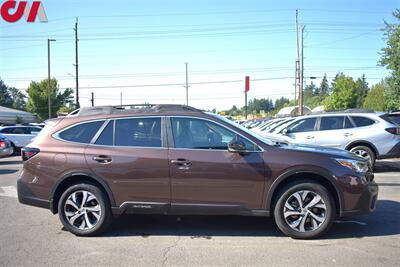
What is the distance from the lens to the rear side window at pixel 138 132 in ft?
19.7

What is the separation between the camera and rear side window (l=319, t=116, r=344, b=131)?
12.3m

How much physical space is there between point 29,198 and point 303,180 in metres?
3.84

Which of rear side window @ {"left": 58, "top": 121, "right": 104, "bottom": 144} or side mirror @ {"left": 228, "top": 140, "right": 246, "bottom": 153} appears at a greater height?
rear side window @ {"left": 58, "top": 121, "right": 104, "bottom": 144}

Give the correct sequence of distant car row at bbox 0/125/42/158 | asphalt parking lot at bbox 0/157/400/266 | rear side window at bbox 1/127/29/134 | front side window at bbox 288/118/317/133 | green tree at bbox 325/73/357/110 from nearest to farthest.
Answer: asphalt parking lot at bbox 0/157/400/266
front side window at bbox 288/118/317/133
distant car row at bbox 0/125/42/158
rear side window at bbox 1/127/29/134
green tree at bbox 325/73/357/110

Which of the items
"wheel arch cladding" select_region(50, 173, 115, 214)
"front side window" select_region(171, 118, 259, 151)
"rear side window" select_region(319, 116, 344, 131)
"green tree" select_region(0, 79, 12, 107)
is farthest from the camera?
"green tree" select_region(0, 79, 12, 107)

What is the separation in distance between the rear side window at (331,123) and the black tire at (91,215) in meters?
8.06

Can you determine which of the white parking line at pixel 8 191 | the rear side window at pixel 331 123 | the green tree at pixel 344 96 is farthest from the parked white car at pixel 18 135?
the green tree at pixel 344 96

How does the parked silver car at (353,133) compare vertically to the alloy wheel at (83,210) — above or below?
above

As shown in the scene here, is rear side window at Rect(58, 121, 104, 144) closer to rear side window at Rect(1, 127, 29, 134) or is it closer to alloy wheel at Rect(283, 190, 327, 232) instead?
alloy wheel at Rect(283, 190, 327, 232)

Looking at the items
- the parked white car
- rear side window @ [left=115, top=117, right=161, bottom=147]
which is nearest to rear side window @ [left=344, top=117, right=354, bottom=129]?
rear side window @ [left=115, top=117, right=161, bottom=147]

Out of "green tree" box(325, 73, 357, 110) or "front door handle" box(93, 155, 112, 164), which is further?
"green tree" box(325, 73, 357, 110)

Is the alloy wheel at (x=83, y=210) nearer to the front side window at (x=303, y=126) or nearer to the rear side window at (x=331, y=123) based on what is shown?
the front side window at (x=303, y=126)

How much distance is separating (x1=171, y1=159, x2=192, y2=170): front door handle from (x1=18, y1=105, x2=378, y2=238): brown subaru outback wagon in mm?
13

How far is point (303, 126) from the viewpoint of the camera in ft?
41.7
